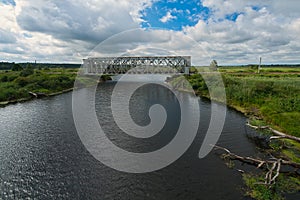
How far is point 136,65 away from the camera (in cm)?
8794

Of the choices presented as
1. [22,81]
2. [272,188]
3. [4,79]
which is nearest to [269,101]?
[272,188]

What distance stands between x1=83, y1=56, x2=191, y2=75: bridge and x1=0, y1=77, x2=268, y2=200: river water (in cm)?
5741

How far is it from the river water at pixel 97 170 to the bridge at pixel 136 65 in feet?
188

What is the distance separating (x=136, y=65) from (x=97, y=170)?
249 feet

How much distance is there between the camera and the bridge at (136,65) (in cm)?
7994

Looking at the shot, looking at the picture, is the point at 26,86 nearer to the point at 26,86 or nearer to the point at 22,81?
the point at 26,86

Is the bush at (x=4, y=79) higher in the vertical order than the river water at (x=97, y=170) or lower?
higher

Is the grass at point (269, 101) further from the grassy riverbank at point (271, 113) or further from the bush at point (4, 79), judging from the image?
the bush at point (4, 79)

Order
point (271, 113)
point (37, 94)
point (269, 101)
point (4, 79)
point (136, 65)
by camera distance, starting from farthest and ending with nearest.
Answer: point (136, 65)
point (4, 79)
point (37, 94)
point (269, 101)
point (271, 113)

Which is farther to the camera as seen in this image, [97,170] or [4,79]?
[4,79]

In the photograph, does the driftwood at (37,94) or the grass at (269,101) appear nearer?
the grass at (269,101)

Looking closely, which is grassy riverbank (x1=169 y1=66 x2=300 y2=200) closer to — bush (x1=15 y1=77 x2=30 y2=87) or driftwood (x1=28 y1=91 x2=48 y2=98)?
driftwood (x1=28 y1=91 x2=48 y2=98)

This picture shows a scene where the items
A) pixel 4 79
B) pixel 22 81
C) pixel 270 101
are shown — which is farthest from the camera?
pixel 4 79

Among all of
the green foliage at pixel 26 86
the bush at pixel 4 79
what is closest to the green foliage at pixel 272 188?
the green foliage at pixel 26 86
